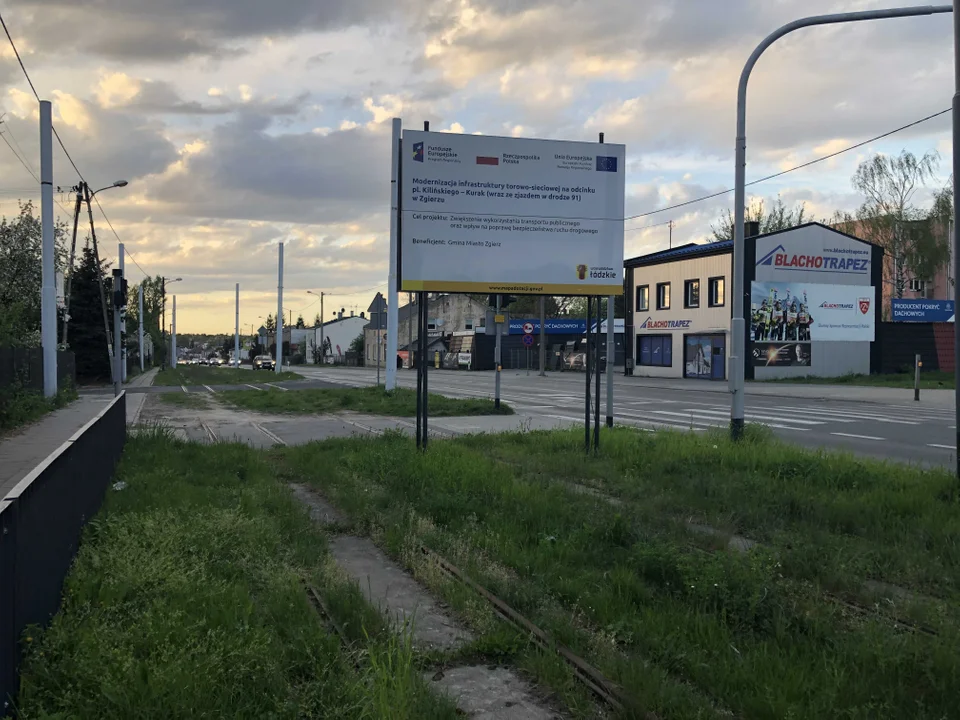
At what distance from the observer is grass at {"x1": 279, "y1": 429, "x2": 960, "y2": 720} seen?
3812mm

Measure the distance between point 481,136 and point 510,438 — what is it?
5091 mm

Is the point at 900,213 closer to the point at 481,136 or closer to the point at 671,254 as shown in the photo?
the point at 671,254

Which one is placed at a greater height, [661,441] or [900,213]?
[900,213]

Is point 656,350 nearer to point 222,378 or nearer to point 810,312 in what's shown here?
point 810,312

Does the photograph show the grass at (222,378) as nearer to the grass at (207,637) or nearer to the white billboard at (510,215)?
the white billboard at (510,215)

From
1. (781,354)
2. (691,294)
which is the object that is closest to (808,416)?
(781,354)

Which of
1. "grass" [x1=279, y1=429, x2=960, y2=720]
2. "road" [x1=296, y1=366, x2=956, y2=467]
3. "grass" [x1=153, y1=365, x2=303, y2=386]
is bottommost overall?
"grass" [x1=153, y1=365, x2=303, y2=386]

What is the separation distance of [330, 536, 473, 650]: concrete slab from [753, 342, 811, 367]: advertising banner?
1555 inches

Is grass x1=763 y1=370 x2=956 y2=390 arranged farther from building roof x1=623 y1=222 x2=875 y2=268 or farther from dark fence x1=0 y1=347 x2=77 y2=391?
dark fence x1=0 y1=347 x2=77 y2=391

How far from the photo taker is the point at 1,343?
19125 millimetres

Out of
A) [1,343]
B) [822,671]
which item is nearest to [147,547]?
[822,671]

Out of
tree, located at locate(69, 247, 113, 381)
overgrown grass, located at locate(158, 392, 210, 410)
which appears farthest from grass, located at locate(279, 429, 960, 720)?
tree, located at locate(69, 247, 113, 381)

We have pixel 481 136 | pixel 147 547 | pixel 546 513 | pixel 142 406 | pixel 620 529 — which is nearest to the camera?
pixel 147 547

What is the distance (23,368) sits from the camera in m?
21.1
